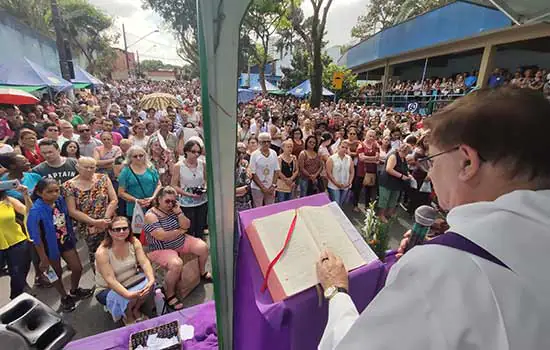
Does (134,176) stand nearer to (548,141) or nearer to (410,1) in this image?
(548,141)

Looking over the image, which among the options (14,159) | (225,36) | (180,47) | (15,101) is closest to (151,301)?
(14,159)

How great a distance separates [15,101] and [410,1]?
3432 centimetres

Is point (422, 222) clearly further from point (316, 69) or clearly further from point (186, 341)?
point (316, 69)

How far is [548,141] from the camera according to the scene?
0.78m

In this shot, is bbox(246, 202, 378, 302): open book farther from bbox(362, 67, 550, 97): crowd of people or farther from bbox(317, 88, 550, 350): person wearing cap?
bbox(362, 67, 550, 97): crowd of people

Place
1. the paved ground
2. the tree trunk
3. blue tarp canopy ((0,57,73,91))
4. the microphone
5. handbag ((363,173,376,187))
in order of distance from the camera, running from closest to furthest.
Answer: the microphone → the paved ground → handbag ((363,173,376,187)) → blue tarp canopy ((0,57,73,91)) → the tree trunk

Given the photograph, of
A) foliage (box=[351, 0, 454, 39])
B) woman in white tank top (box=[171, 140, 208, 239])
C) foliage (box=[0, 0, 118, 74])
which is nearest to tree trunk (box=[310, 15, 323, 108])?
woman in white tank top (box=[171, 140, 208, 239])

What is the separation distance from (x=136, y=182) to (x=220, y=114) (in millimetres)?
3076

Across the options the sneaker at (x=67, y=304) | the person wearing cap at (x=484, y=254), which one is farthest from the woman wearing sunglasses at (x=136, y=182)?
the person wearing cap at (x=484, y=254)

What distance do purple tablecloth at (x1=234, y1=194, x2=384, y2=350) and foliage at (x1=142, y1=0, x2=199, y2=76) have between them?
0.91m

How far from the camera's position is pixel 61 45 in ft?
44.2

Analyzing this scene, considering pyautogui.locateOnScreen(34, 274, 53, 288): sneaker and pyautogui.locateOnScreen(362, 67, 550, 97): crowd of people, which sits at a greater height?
pyautogui.locateOnScreen(362, 67, 550, 97): crowd of people

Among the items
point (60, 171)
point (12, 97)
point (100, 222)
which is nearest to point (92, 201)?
point (100, 222)

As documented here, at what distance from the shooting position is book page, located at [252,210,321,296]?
4.51 feet
